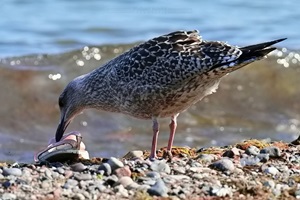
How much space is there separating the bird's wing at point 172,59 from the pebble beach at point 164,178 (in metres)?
0.88

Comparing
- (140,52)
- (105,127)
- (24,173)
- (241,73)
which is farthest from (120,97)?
(241,73)

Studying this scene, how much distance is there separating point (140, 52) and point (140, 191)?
227 cm

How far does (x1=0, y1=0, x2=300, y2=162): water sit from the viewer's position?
15.0 metres

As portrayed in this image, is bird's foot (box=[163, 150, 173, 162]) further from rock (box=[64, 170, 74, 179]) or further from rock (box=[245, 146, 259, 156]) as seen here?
rock (box=[64, 170, 74, 179])

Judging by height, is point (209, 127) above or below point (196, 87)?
below

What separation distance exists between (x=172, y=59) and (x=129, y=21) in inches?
573

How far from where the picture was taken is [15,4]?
24750 mm

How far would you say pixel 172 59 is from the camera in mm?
8836

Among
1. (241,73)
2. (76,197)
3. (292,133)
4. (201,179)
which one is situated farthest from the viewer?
(241,73)

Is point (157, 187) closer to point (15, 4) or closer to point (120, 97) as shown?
point (120, 97)

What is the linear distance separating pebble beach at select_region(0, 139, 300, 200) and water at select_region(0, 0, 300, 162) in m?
5.21

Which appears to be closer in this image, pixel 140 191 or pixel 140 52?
pixel 140 191

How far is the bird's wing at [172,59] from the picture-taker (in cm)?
863

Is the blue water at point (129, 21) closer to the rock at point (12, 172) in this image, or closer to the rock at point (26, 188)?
the rock at point (12, 172)
